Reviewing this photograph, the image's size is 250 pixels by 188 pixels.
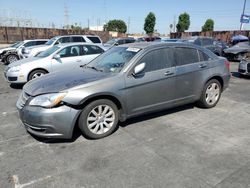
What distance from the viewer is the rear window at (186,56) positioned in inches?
186

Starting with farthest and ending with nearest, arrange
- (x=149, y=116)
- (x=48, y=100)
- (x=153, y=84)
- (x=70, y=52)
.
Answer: (x=70, y=52)
(x=149, y=116)
(x=153, y=84)
(x=48, y=100)

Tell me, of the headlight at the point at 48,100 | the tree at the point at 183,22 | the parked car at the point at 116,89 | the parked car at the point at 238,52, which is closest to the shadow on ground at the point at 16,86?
the parked car at the point at 116,89

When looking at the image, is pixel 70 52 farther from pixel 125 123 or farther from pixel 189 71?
pixel 189 71

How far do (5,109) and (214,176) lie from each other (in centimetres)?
493

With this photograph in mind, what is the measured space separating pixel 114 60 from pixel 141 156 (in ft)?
6.64

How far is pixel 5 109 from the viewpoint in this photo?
18.5 ft

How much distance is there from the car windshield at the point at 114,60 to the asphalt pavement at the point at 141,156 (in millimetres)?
1145

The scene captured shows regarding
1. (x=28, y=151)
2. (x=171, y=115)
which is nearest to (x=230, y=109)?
(x=171, y=115)

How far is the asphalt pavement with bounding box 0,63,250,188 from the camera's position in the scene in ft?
9.29

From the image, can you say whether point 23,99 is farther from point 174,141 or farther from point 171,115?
point 171,115

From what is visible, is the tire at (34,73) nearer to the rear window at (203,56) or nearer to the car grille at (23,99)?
the car grille at (23,99)

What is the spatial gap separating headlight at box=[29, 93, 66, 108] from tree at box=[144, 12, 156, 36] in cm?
6425

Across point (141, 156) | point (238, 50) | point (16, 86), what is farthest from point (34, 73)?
point (238, 50)

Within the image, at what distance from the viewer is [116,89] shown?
12.7 feet
